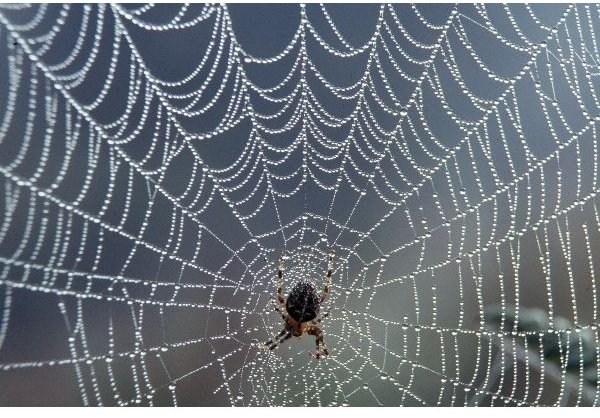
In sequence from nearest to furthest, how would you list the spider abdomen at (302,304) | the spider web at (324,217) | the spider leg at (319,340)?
the spider abdomen at (302,304) → the spider leg at (319,340) → the spider web at (324,217)

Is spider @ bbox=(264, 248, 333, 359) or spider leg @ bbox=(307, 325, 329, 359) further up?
spider @ bbox=(264, 248, 333, 359)

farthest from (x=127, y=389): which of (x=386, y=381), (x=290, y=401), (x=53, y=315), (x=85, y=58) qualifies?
(x=85, y=58)

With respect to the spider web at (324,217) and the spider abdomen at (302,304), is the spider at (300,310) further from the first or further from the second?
the spider web at (324,217)

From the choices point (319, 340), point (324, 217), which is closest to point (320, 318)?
point (319, 340)

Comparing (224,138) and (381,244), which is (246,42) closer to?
(224,138)

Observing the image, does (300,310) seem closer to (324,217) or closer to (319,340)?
(319,340)

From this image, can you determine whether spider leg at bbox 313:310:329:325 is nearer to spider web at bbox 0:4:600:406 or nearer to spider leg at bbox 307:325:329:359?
spider leg at bbox 307:325:329:359

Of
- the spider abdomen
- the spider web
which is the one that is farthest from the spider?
the spider web

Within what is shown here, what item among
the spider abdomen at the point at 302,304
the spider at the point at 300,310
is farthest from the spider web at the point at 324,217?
the spider abdomen at the point at 302,304

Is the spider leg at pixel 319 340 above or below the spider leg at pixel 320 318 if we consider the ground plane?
below
